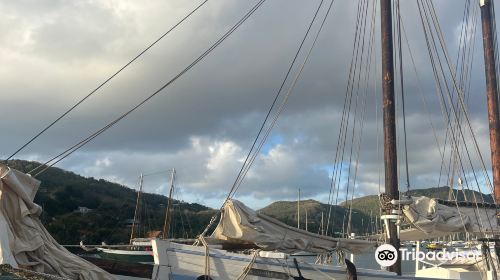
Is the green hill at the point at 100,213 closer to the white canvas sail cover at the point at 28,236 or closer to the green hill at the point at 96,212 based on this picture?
the green hill at the point at 96,212

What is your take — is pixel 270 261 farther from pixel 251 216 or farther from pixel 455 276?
pixel 455 276

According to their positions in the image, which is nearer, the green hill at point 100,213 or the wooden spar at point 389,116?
the wooden spar at point 389,116

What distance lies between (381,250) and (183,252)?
570cm

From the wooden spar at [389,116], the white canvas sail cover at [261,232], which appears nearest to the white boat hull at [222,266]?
the white canvas sail cover at [261,232]

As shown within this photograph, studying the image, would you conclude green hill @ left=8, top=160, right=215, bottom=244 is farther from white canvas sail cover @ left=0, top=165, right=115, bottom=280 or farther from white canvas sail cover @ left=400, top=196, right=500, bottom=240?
white canvas sail cover @ left=0, top=165, right=115, bottom=280

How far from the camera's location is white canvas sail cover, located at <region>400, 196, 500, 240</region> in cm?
1778

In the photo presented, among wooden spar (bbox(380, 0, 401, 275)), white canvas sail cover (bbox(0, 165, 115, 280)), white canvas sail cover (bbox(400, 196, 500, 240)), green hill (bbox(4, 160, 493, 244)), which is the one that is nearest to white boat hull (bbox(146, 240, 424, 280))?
white canvas sail cover (bbox(0, 165, 115, 280))

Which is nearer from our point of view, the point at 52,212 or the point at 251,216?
the point at 251,216

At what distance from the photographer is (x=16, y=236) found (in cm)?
1106

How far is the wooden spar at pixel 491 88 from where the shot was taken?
2514 centimetres

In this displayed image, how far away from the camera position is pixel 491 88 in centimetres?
2655

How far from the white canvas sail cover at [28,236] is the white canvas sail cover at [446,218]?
10381mm

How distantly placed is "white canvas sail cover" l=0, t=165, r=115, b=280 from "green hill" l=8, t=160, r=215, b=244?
2045 inches

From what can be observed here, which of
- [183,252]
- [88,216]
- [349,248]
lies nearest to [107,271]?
[183,252]
